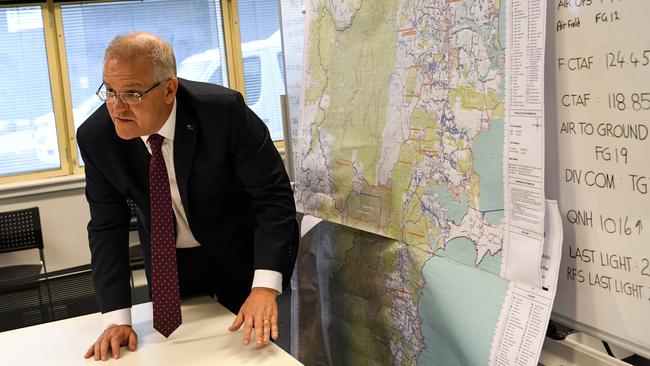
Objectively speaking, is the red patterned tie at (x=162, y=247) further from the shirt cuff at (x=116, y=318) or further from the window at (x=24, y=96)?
the window at (x=24, y=96)

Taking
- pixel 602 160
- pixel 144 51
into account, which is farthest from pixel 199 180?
pixel 602 160

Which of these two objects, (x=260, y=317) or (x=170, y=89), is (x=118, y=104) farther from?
(x=260, y=317)

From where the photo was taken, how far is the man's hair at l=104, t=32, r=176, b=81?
160cm

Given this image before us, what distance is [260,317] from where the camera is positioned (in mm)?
1638

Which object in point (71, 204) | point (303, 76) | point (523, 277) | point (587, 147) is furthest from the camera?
point (71, 204)

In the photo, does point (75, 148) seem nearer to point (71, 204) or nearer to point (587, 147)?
point (71, 204)

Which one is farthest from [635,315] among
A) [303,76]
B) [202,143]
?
[303,76]

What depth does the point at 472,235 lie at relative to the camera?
1.51 meters

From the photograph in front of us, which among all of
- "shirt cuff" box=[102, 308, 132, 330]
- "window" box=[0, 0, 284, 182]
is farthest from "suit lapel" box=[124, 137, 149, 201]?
"window" box=[0, 0, 284, 182]

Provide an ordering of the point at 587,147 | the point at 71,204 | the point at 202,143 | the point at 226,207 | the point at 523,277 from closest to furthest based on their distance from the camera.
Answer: the point at 587,147 < the point at 523,277 < the point at 202,143 < the point at 226,207 < the point at 71,204

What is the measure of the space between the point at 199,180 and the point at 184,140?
0.13 m

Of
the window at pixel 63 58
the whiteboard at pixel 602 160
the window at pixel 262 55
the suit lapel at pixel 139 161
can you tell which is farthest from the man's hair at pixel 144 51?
the window at pixel 262 55

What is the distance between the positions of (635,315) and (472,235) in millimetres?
408

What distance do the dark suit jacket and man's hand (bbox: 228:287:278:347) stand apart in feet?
0.33
